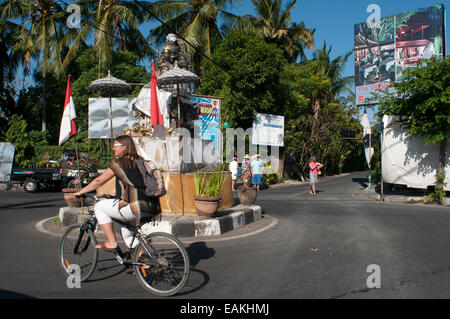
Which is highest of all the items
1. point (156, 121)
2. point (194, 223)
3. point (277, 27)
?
point (277, 27)

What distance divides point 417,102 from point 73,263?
12978mm

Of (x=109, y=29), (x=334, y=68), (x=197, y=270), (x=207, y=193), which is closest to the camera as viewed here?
(x=197, y=270)

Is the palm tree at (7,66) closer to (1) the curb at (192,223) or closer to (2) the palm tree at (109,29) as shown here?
(2) the palm tree at (109,29)

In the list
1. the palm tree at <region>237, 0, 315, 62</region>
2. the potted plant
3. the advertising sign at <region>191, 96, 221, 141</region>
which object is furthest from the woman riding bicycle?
the palm tree at <region>237, 0, 315, 62</region>

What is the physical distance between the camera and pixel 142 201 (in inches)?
175

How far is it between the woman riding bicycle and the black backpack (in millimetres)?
48

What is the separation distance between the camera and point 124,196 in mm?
4461

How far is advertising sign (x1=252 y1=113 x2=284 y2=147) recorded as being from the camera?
2568 cm

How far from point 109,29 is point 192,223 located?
20.5 metres

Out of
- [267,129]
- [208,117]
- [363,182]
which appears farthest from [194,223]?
[363,182]

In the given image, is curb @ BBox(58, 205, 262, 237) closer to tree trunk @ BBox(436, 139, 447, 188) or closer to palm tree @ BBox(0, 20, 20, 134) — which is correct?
tree trunk @ BBox(436, 139, 447, 188)

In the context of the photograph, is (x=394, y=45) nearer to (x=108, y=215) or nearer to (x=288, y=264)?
(x=288, y=264)

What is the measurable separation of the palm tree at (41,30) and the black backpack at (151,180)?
78.3 ft

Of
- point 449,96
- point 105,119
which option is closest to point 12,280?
point 449,96
